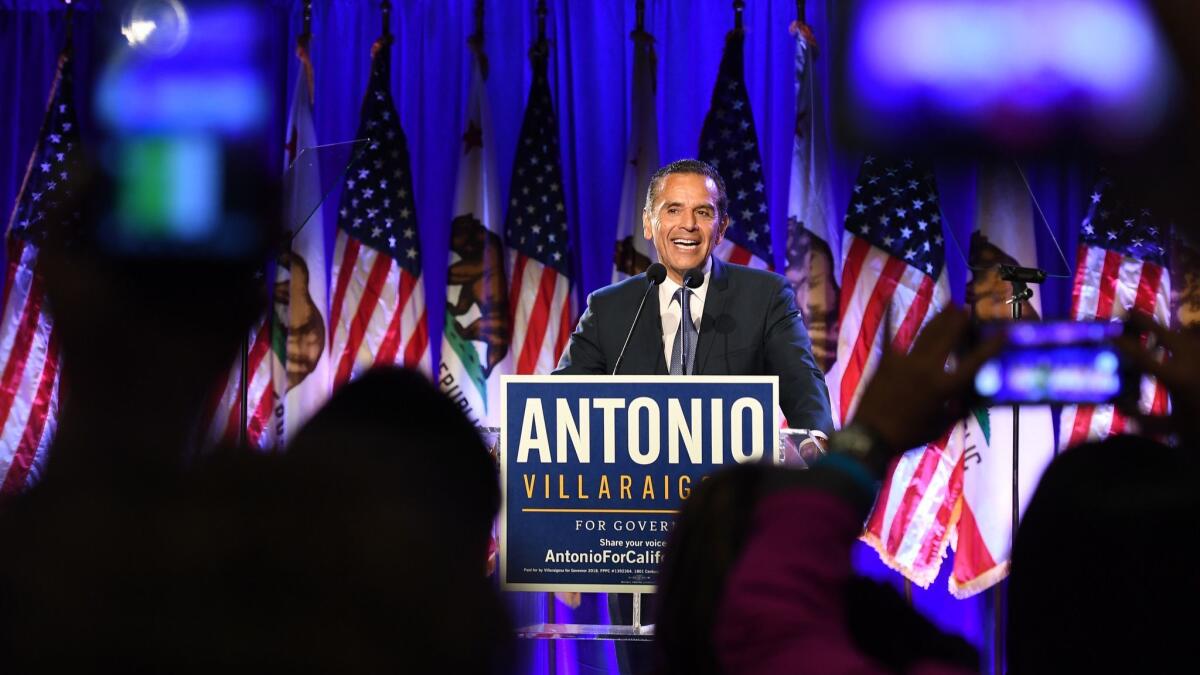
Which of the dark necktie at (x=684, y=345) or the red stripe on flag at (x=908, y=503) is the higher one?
the dark necktie at (x=684, y=345)

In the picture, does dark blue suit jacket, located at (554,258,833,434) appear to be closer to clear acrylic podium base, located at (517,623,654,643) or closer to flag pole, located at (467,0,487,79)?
clear acrylic podium base, located at (517,623,654,643)

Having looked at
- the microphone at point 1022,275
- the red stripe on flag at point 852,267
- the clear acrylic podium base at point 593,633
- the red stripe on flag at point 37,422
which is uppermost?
the red stripe on flag at point 852,267

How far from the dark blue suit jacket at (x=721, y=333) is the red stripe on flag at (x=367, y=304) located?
7.09 ft

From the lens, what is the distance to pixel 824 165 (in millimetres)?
5945

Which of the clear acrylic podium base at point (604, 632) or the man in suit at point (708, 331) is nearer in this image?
the clear acrylic podium base at point (604, 632)

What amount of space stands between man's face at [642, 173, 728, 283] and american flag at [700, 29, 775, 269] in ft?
4.47

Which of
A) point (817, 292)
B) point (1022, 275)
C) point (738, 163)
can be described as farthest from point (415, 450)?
point (738, 163)

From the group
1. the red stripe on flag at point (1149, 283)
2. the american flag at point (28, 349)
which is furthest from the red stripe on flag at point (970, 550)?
the american flag at point (28, 349)

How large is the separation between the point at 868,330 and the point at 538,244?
1624 mm

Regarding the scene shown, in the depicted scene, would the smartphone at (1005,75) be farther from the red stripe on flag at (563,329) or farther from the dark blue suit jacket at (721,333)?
the red stripe on flag at (563,329)

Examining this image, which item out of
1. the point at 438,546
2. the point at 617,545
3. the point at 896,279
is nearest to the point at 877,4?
the point at 438,546

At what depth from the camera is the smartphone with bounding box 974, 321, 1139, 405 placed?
998mm

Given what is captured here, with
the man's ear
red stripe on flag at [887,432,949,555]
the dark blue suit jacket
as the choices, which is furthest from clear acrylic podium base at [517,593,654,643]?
red stripe on flag at [887,432,949,555]

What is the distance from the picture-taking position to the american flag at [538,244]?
6074 millimetres
